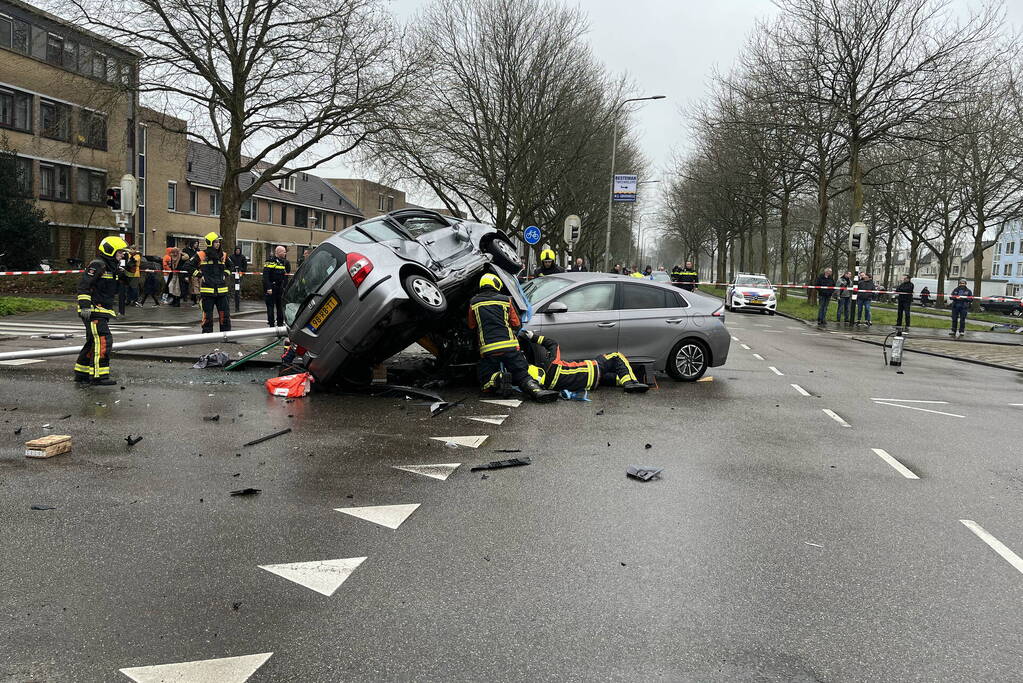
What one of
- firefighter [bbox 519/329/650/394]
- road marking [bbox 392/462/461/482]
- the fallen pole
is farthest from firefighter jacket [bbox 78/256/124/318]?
road marking [bbox 392/462/461/482]

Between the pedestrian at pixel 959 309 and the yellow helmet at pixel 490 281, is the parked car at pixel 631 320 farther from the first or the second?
the pedestrian at pixel 959 309

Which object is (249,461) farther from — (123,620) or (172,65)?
(172,65)

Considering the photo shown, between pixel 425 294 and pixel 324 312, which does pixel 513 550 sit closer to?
pixel 425 294

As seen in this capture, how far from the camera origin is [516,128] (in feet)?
108

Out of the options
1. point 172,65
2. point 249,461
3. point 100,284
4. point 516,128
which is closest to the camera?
point 249,461

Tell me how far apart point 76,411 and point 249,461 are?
2.79 metres

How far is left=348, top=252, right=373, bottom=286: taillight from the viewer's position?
790cm

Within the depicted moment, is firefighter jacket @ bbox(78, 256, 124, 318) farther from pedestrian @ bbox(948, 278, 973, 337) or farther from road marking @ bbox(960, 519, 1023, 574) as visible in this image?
pedestrian @ bbox(948, 278, 973, 337)

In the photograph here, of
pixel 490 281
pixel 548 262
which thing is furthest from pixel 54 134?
→ pixel 490 281

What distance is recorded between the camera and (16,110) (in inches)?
1335

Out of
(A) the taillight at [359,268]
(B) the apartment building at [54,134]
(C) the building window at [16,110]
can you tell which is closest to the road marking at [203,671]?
(A) the taillight at [359,268]

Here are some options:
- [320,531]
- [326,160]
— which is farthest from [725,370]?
[326,160]

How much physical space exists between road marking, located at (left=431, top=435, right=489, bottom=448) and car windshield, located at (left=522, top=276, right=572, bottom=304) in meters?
3.60

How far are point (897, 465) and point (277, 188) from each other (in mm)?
53232
